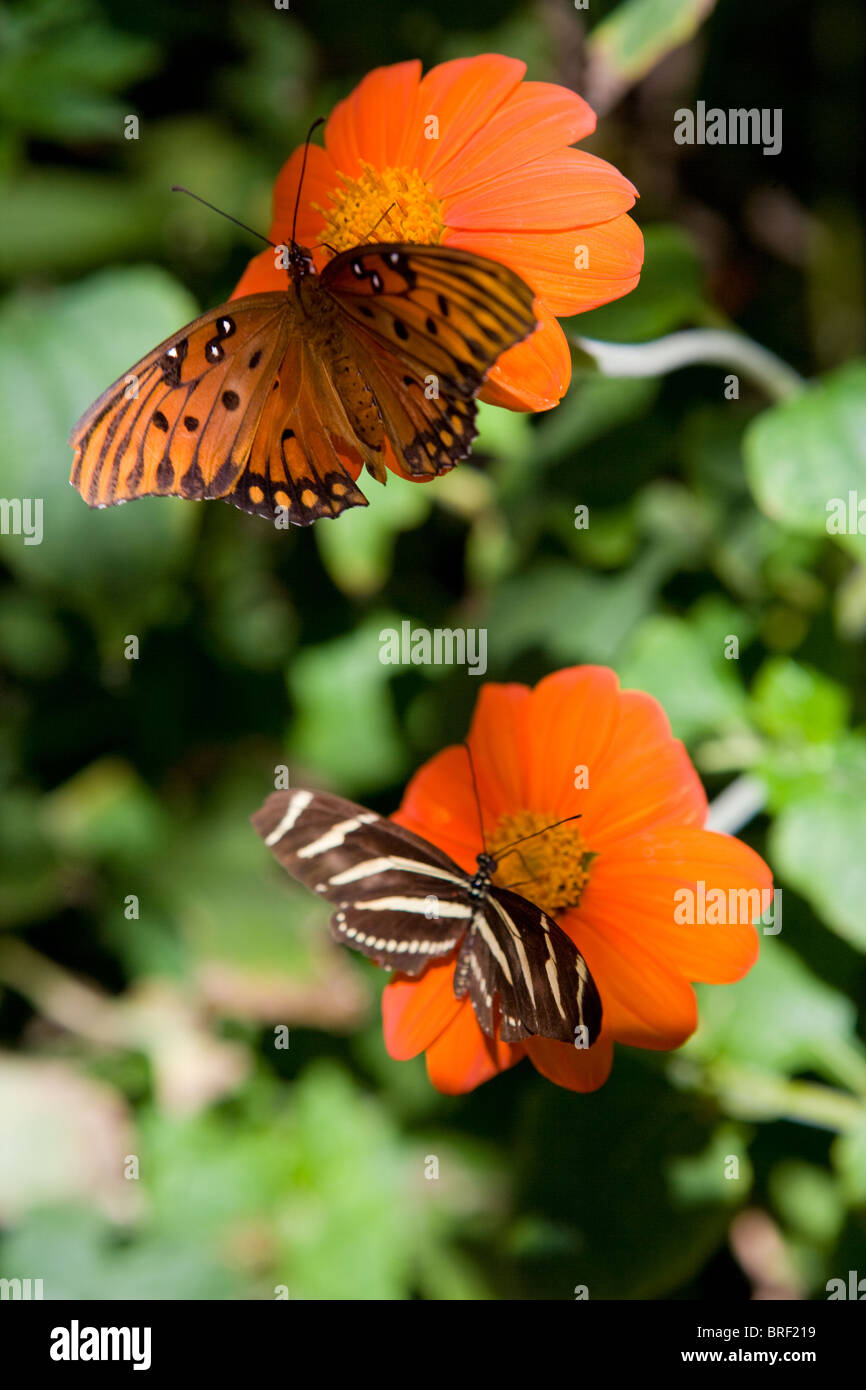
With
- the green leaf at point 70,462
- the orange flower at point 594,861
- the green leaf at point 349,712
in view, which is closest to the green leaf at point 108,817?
the green leaf at point 349,712

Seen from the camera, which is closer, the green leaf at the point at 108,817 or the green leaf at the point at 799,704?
the green leaf at the point at 799,704

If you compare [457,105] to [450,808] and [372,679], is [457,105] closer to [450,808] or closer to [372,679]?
[450,808]

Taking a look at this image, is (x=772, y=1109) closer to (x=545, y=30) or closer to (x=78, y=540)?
(x=78, y=540)

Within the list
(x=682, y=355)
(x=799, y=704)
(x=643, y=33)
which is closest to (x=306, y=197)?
(x=682, y=355)

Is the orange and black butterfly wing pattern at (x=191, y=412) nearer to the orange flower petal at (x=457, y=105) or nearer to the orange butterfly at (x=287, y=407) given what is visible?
the orange butterfly at (x=287, y=407)

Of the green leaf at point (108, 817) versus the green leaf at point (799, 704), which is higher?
the green leaf at point (799, 704)

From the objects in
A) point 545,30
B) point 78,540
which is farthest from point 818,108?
point 78,540

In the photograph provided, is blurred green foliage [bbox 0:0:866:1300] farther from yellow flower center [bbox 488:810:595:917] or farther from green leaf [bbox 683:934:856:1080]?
yellow flower center [bbox 488:810:595:917]
